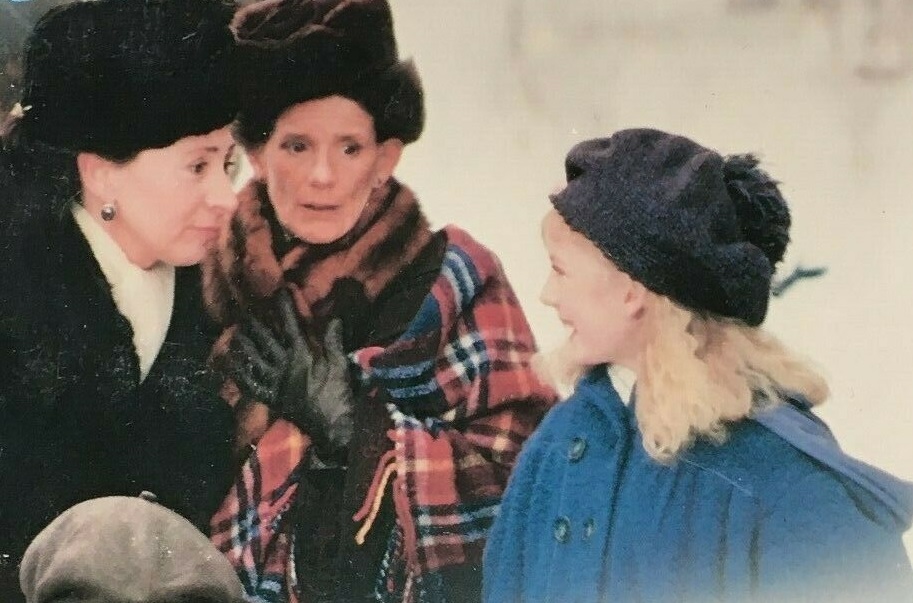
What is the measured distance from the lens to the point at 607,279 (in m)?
1.24

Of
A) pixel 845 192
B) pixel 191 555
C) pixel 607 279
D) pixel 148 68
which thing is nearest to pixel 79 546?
pixel 191 555

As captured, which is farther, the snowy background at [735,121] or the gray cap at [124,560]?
the snowy background at [735,121]

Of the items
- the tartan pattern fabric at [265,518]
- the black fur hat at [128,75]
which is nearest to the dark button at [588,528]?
the tartan pattern fabric at [265,518]

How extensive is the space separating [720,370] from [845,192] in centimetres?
33

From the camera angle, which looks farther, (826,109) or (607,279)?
(826,109)

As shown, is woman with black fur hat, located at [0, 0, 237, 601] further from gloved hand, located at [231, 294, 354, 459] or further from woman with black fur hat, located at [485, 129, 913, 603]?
woman with black fur hat, located at [485, 129, 913, 603]

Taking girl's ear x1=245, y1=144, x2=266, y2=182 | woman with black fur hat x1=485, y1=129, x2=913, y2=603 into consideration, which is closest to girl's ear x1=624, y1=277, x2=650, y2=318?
woman with black fur hat x1=485, y1=129, x2=913, y2=603

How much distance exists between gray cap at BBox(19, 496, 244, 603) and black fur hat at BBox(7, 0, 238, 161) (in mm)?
471

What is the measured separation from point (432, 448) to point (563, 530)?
0.20 metres

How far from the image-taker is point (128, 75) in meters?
1.30

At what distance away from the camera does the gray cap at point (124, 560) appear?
4.02 feet

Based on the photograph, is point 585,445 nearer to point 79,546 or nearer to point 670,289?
point 670,289

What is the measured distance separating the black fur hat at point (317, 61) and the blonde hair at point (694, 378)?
17.4 inches

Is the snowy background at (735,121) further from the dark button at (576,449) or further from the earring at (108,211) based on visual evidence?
the earring at (108,211)
